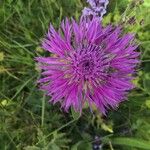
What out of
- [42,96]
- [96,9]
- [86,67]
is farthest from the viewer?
[42,96]

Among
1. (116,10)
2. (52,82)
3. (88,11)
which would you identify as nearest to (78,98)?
(52,82)

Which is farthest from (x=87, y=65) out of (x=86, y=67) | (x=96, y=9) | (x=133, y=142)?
(x=133, y=142)

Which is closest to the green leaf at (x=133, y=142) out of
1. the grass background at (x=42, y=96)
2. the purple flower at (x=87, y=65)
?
the grass background at (x=42, y=96)

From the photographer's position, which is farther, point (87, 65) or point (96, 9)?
point (96, 9)

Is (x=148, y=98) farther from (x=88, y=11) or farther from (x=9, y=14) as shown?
(x=9, y=14)

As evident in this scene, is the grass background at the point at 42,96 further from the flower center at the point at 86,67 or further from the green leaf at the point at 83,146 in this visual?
the flower center at the point at 86,67

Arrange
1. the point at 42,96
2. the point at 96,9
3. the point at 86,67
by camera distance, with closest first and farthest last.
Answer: the point at 86,67, the point at 96,9, the point at 42,96

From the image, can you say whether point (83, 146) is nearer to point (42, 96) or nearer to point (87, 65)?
point (42, 96)

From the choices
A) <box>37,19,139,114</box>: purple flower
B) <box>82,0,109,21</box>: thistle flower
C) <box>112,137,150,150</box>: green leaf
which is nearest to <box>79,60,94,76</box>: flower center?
<box>37,19,139,114</box>: purple flower
